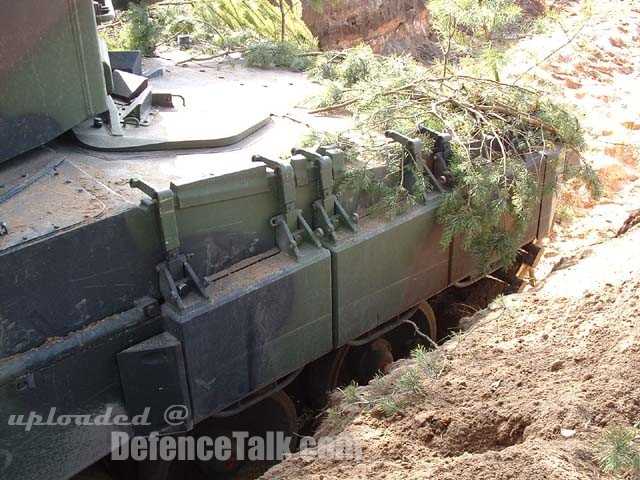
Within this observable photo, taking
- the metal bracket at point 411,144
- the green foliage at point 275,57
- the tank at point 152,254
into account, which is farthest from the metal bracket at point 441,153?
the green foliage at point 275,57

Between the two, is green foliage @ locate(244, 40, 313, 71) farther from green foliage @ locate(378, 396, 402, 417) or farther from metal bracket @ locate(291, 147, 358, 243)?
green foliage @ locate(378, 396, 402, 417)

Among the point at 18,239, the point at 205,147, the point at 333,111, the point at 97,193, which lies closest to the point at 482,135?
A: the point at 333,111

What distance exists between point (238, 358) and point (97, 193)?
1.06 meters

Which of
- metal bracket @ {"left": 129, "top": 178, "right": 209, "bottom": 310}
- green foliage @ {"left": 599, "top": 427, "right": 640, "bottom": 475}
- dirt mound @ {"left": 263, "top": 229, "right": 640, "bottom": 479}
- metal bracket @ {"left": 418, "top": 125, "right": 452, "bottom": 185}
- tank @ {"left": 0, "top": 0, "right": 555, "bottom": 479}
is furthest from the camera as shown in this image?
metal bracket @ {"left": 418, "top": 125, "right": 452, "bottom": 185}

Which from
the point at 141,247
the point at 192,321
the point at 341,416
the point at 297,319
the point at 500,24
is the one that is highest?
the point at 500,24

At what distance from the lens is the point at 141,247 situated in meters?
3.79

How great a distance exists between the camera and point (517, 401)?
356 centimetres

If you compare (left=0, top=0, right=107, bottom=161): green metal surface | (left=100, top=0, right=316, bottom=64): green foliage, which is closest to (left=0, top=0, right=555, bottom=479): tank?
(left=0, top=0, right=107, bottom=161): green metal surface

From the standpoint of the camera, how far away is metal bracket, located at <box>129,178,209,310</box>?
3738mm

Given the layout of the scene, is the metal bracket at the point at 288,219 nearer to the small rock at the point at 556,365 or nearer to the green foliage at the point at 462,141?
the green foliage at the point at 462,141

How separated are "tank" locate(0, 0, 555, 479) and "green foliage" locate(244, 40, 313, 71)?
187 centimetres

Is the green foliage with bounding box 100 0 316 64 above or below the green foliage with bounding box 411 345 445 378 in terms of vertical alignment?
above

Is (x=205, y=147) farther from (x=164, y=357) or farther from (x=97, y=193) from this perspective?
(x=164, y=357)

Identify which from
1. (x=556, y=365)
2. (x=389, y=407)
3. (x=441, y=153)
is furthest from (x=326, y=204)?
(x=556, y=365)
